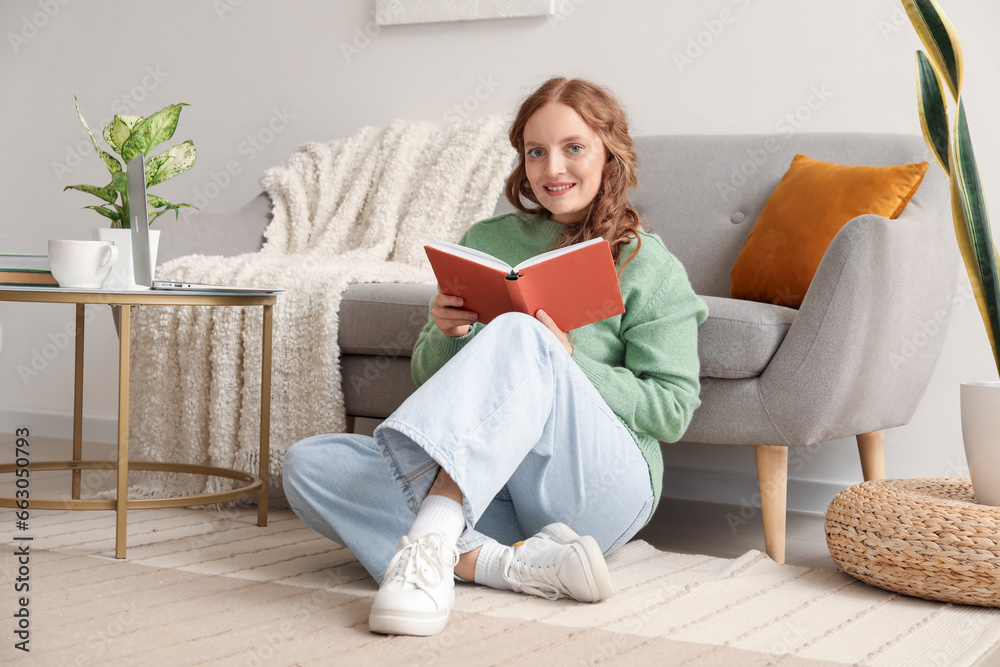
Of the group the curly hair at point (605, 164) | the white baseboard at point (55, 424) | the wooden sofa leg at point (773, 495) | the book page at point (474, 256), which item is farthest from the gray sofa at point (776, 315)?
the white baseboard at point (55, 424)

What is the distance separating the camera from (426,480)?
1.08 m

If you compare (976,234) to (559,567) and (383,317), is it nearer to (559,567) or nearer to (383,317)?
(559,567)

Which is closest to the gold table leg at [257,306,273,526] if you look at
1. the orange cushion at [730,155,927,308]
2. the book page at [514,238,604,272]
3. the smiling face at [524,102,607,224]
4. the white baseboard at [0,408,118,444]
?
the smiling face at [524,102,607,224]

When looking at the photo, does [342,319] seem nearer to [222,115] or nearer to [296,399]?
[296,399]

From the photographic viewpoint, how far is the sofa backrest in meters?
1.93

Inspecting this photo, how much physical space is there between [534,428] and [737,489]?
1.17 meters

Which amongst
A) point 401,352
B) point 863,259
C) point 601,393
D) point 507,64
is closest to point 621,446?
point 601,393

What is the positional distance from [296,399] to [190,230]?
0.57m

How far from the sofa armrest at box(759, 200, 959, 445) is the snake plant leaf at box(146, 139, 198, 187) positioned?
100 cm

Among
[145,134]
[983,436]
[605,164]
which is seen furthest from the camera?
[145,134]

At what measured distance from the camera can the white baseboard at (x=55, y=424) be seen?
2.86m

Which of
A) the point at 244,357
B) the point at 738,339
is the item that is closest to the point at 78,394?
the point at 244,357

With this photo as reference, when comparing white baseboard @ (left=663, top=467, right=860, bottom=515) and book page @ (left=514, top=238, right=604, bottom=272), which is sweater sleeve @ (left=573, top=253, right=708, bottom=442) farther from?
white baseboard @ (left=663, top=467, right=860, bottom=515)

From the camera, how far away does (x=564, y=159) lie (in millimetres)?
1317
